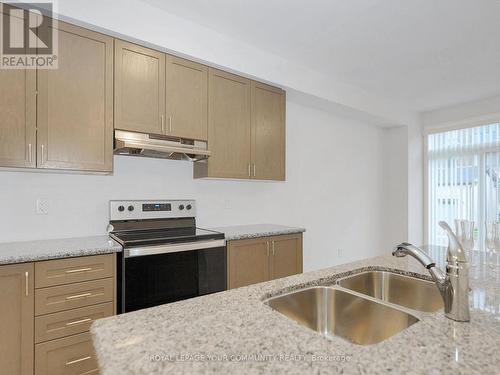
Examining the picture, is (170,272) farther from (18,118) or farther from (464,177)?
(464,177)

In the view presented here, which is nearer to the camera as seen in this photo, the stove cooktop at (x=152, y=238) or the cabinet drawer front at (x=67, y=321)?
the cabinet drawer front at (x=67, y=321)

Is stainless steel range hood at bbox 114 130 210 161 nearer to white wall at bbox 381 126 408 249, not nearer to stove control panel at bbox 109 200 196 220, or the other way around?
stove control panel at bbox 109 200 196 220

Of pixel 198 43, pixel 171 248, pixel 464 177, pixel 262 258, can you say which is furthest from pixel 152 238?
pixel 464 177

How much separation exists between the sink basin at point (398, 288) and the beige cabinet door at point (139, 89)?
1.82 m

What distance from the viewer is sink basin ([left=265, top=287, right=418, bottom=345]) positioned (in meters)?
1.03

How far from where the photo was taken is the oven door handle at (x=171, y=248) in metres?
1.93

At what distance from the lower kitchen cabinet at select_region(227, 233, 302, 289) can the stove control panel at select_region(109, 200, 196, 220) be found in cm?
63

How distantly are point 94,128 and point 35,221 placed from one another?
0.83m

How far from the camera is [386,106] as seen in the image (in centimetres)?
432

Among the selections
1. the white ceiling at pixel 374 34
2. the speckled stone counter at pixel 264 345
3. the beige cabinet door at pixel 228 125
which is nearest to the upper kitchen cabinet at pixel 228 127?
the beige cabinet door at pixel 228 125

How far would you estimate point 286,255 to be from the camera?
2.88 metres

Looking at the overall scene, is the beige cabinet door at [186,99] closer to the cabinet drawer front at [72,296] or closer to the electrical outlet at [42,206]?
the electrical outlet at [42,206]

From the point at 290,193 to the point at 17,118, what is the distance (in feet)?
9.30

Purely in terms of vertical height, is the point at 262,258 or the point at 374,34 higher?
the point at 374,34
